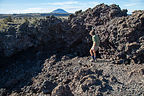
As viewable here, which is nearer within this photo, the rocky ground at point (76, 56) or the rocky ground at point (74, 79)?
the rocky ground at point (74, 79)

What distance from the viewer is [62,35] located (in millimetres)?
10445

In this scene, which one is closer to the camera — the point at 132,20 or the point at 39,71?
the point at 132,20

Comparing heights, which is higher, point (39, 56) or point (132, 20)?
point (132, 20)

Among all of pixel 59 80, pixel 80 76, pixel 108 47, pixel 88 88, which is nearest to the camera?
pixel 88 88

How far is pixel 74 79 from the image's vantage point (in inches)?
243

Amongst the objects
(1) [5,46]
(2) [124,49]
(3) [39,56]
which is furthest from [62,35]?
(2) [124,49]

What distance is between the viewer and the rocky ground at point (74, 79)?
17.1ft

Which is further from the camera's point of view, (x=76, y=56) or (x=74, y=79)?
(x=76, y=56)

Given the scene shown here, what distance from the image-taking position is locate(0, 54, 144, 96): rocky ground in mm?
5211

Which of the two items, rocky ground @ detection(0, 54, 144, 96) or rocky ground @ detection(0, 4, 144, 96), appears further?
rocky ground @ detection(0, 4, 144, 96)

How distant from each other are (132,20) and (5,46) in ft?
26.5

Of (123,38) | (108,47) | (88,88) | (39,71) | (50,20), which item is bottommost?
(39,71)

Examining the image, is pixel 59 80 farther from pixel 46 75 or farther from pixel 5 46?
pixel 5 46

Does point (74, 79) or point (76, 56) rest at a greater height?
point (76, 56)
